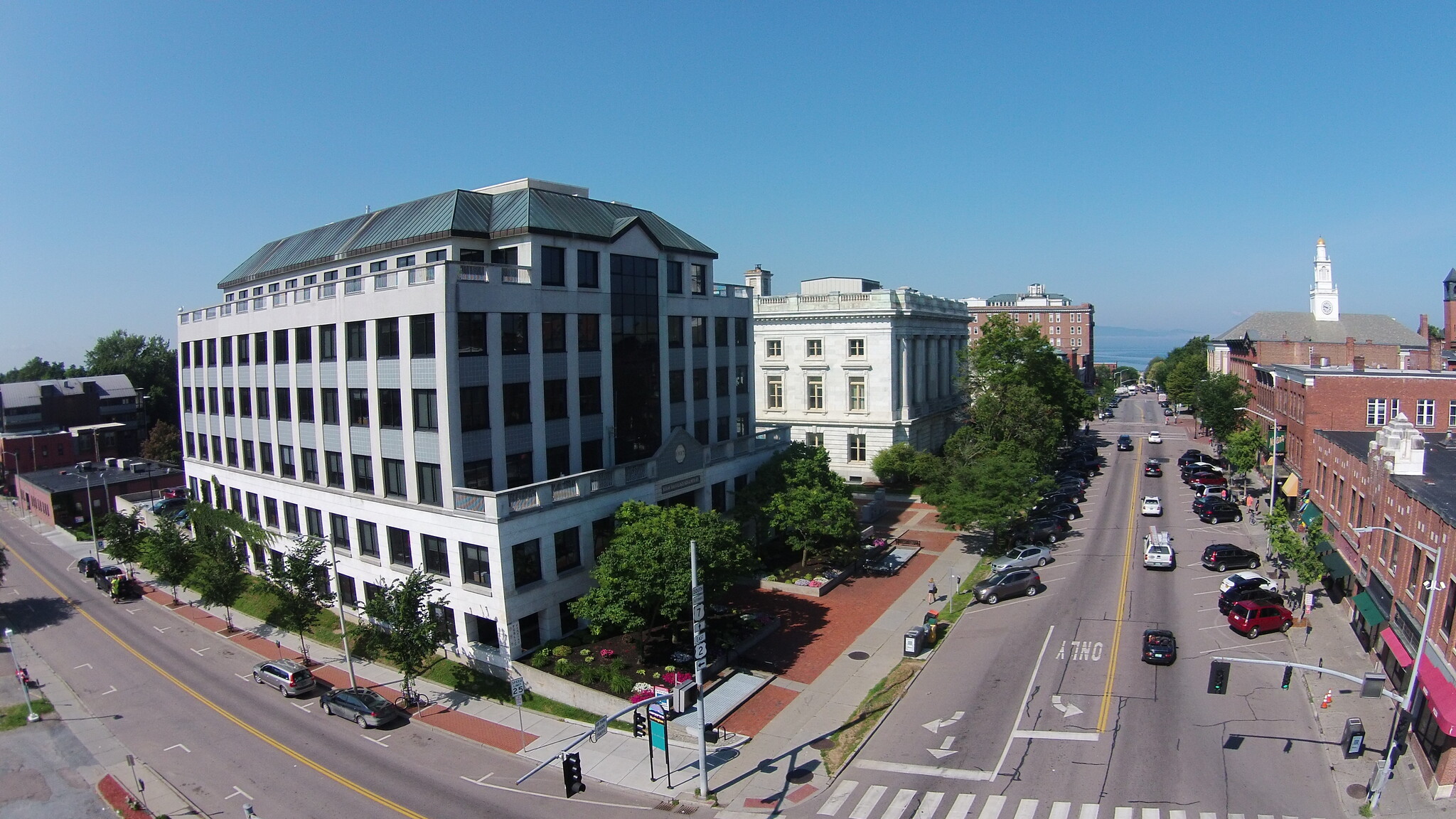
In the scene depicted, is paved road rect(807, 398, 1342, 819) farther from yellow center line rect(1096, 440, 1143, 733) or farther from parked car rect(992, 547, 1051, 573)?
parked car rect(992, 547, 1051, 573)

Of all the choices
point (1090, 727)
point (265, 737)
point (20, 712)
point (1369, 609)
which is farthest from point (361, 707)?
point (1369, 609)

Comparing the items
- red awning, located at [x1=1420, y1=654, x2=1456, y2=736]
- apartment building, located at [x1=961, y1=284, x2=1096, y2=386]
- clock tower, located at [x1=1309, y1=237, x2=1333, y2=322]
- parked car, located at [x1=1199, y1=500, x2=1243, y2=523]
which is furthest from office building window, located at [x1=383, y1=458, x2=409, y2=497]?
apartment building, located at [x1=961, y1=284, x2=1096, y2=386]

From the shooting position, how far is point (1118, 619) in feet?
125

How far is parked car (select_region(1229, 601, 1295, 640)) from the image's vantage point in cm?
3578

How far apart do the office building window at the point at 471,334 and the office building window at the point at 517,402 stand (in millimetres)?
2164

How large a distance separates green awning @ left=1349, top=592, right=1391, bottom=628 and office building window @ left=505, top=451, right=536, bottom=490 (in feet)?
115

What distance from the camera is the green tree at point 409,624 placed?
31.9 m

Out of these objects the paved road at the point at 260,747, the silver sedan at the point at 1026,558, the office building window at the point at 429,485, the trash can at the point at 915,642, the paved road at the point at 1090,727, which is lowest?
the paved road at the point at 260,747

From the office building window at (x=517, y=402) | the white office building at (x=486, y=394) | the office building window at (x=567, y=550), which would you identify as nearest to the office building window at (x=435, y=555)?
the white office building at (x=486, y=394)

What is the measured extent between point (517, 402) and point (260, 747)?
54.4 feet

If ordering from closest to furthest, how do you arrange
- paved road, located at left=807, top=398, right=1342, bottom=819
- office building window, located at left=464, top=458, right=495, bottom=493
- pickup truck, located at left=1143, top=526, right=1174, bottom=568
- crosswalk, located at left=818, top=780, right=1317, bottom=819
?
crosswalk, located at left=818, top=780, right=1317, bottom=819, paved road, located at left=807, top=398, right=1342, bottom=819, office building window, located at left=464, top=458, right=495, bottom=493, pickup truck, located at left=1143, top=526, right=1174, bottom=568

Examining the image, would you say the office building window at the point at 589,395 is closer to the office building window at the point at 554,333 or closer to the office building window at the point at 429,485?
the office building window at the point at 554,333

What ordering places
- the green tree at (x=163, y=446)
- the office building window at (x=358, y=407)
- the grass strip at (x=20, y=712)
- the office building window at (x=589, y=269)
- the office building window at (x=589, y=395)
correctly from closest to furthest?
the grass strip at (x=20, y=712)
the office building window at (x=358, y=407)
the office building window at (x=589, y=269)
the office building window at (x=589, y=395)
the green tree at (x=163, y=446)

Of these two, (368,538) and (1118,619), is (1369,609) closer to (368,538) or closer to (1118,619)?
(1118,619)
